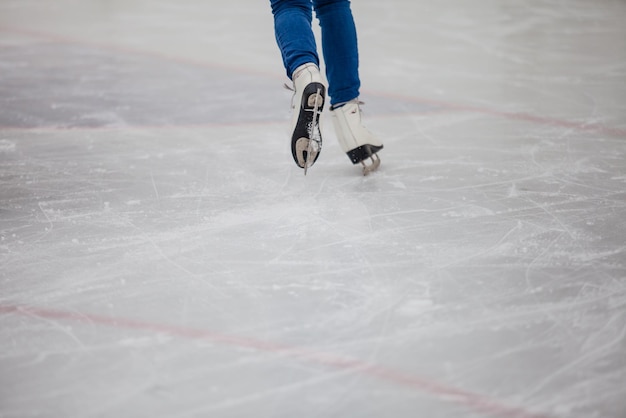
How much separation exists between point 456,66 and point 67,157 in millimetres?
1763

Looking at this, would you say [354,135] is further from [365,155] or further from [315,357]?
[315,357]

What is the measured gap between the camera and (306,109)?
1.83 m

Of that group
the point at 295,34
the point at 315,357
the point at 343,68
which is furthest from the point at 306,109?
the point at 315,357

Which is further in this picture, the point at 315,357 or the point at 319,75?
the point at 319,75

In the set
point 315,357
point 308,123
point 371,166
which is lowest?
point 371,166

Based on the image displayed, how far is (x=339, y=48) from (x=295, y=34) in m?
0.23

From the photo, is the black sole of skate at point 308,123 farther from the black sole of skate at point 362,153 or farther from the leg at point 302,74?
the black sole of skate at point 362,153

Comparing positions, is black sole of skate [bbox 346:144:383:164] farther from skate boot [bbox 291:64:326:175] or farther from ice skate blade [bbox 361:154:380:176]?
skate boot [bbox 291:64:326:175]

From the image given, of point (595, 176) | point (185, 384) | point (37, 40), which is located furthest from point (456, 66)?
point (185, 384)

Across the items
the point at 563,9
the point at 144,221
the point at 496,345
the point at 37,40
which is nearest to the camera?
the point at 496,345

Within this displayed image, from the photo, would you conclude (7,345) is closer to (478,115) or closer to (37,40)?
(478,115)

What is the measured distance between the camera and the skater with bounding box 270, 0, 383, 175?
72.3 inches

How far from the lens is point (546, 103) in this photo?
9.16 feet

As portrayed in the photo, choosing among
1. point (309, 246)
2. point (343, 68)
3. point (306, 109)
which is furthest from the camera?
point (343, 68)
